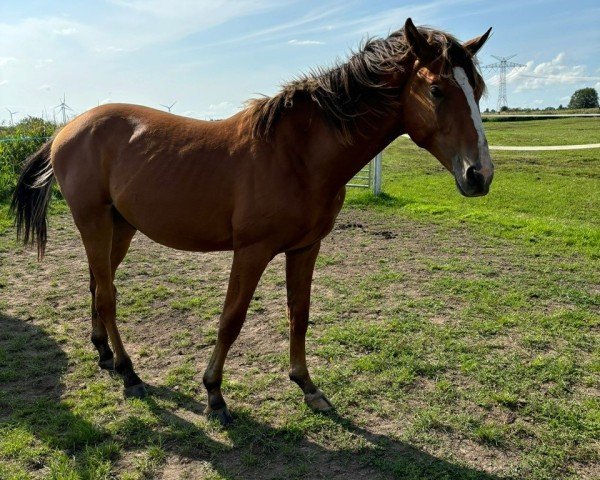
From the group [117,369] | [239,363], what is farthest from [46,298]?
[239,363]

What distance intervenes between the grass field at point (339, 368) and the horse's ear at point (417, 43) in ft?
7.25

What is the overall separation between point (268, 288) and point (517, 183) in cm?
1057

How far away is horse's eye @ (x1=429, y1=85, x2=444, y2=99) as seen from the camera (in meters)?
2.40

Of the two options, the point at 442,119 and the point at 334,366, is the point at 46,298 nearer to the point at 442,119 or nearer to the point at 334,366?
the point at 334,366

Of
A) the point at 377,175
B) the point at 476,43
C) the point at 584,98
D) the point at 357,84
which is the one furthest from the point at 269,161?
the point at 584,98

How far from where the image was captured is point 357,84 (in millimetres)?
2756

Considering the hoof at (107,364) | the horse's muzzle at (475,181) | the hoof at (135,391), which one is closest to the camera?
the horse's muzzle at (475,181)

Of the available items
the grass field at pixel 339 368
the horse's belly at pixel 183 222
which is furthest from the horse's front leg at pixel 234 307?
the horse's belly at pixel 183 222

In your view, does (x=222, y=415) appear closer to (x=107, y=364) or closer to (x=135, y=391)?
(x=135, y=391)

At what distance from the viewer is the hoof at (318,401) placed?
3201mm

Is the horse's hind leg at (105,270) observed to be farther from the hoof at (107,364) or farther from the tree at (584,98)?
the tree at (584,98)

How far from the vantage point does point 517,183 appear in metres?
13.5

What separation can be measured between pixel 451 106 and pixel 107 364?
3.20 meters

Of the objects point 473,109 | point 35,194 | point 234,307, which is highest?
point 473,109
